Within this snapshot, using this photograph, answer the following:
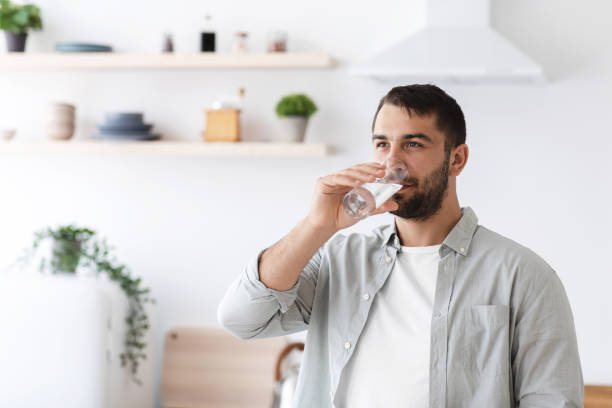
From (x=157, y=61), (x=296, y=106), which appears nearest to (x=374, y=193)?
(x=296, y=106)

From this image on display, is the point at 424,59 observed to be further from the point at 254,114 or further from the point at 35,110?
the point at 35,110

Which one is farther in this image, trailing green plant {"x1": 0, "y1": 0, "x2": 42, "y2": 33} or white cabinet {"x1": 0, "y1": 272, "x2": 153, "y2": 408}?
trailing green plant {"x1": 0, "y1": 0, "x2": 42, "y2": 33}

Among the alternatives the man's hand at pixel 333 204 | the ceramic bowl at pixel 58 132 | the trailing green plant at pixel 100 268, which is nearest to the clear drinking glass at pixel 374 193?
the man's hand at pixel 333 204

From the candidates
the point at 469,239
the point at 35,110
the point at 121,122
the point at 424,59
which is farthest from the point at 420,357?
the point at 35,110

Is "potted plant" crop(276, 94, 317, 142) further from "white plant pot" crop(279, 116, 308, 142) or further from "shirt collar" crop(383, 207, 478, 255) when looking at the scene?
"shirt collar" crop(383, 207, 478, 255)

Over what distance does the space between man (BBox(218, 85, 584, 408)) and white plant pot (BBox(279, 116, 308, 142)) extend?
1383mm

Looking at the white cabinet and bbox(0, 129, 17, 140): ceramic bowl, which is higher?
bbox(0, 129, 17, 140): ceramic bowl

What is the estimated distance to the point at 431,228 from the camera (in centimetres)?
133

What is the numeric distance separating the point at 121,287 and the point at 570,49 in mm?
1945

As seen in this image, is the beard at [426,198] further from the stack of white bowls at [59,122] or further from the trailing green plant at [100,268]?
the stack of white bowls at [59,122]

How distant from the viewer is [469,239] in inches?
51.4

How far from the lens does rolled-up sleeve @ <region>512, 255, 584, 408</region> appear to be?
1.15m

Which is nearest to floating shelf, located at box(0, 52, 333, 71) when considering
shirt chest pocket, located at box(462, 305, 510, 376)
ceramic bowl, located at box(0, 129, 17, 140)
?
ceramic bowl, located at box(0, 129, 17, 140)

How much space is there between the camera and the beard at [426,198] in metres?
1.26
